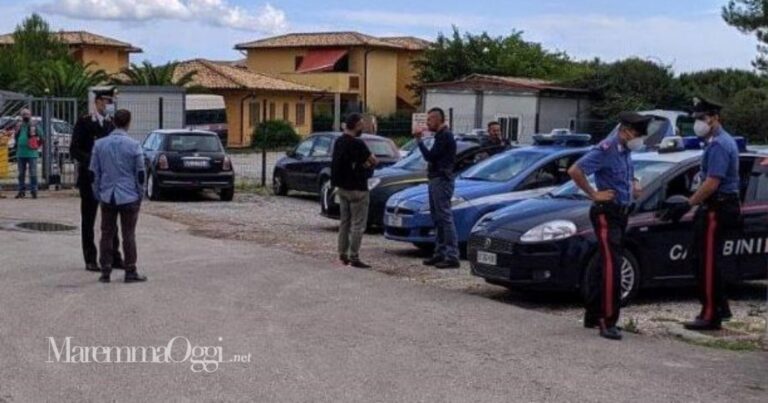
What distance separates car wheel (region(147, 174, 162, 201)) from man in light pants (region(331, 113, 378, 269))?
34.6 ft

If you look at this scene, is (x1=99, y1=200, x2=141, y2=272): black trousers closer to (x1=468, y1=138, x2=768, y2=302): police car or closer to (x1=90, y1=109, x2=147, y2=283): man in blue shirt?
(x1=90, y1=109, x2=147, y2=283): man in blue shirt

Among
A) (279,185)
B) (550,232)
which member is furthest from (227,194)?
(550,232)

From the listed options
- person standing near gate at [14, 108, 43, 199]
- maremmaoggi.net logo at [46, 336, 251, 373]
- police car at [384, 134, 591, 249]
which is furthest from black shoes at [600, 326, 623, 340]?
person standing near gate at [14, 108, 43, 199]

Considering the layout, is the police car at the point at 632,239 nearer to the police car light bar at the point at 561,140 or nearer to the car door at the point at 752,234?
the car door at the point at 752,234

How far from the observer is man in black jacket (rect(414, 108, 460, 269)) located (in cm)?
1316

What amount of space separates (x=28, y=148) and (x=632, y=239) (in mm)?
15028

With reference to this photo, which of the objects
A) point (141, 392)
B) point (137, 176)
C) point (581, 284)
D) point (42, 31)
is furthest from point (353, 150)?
point (42, 31)

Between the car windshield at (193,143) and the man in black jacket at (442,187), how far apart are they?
10969 millimetres

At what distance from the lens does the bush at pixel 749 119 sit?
139 ft

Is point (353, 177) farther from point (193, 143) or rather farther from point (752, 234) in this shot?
point (193, 143)

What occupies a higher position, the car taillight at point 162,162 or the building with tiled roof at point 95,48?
the building with tiled roof at point 95,48

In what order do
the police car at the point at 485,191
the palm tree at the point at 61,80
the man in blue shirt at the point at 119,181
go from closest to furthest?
the man in blue shirt at the point at 119,181, the police car at the point at 485,191, the palm tree at the point at 61,80

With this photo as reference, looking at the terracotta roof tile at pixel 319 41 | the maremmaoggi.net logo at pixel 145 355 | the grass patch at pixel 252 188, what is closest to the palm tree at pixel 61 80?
the terracotta roof tile at pixel 319 41

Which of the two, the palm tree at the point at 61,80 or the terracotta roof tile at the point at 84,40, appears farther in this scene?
the terracotta roof tile at the point at 84,40
